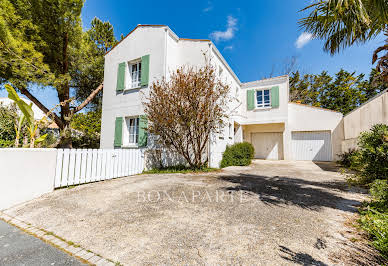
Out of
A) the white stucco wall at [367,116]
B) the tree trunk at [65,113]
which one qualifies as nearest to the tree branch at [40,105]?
the tree trunk at [65,113]

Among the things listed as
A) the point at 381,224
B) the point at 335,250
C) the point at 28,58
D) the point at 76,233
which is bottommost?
the point at 76,233

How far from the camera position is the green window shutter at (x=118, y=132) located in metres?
9.63

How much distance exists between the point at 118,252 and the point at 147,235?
47 cm

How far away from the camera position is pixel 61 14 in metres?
9.60

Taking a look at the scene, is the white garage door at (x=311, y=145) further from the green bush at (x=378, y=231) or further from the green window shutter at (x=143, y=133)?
the green bush at (x=378, y=231)

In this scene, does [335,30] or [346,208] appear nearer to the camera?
[346,208]

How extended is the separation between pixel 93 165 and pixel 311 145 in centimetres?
1501

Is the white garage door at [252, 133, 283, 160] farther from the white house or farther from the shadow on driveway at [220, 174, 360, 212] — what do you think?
the shadow on driveway at [220, 174, 360, 212]

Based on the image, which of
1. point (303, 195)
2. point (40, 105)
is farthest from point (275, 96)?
point (40, 105)

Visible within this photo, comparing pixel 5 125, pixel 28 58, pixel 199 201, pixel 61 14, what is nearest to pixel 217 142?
pixel 199 201

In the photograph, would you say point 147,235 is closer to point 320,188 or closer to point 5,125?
point 320,188

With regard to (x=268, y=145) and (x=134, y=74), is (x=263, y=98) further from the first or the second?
(x=134, y=74)

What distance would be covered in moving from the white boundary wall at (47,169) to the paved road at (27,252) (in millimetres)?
1652

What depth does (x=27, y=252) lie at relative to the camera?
2.37 m
